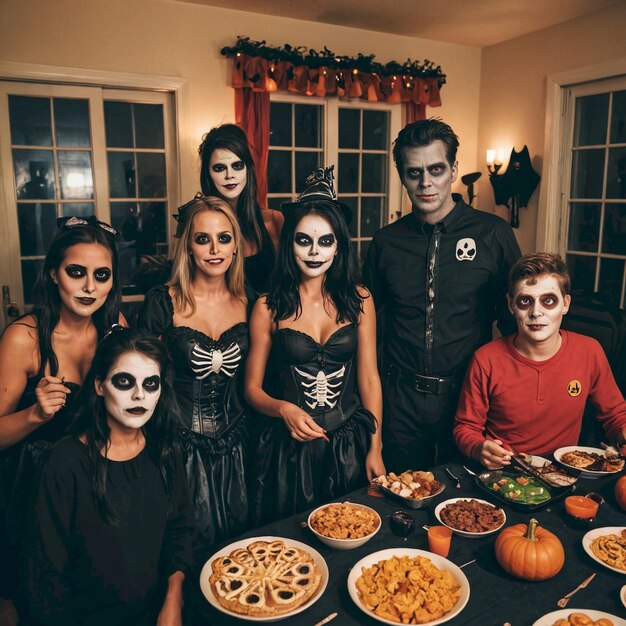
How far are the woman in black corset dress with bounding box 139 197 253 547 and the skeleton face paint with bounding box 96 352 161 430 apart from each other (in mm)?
470

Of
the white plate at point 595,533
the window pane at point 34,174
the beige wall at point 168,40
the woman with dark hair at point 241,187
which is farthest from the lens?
the window pane at point 34,174

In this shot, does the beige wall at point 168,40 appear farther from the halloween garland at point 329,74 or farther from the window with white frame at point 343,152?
the window with white frame at point 343,152

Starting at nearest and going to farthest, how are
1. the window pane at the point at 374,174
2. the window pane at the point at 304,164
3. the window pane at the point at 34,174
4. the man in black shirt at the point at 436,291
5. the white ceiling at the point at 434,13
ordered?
the man in black shirt at the point at 436,291, the window pane at the point at 34,174, the white ceiling at the point at 434,13, the window pane at the point at 304,164, the window pane at the point at 374,174

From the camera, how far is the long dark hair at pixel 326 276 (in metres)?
2.36

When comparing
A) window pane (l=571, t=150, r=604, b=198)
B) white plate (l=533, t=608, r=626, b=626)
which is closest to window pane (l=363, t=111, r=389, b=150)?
window pane (l=571, t=150, r=604, b=198)

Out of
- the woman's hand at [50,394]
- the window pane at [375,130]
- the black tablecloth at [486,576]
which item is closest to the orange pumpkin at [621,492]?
the black tablecloth at [486,576]

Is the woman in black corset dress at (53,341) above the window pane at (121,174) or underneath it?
underneath

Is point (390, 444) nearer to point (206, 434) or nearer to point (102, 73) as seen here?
point (206, 434)

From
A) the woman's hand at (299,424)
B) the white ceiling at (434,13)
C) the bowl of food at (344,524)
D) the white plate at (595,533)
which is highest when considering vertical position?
the white ceiling at (434,13)

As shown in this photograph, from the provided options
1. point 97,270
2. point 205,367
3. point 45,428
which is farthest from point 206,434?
point 97,270

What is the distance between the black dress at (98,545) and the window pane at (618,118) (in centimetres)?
489

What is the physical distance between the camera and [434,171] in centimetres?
Result: 252

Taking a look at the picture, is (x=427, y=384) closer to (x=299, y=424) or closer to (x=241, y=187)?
(x=299, y=424)

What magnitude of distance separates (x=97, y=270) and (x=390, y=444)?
1481mm
